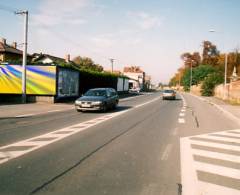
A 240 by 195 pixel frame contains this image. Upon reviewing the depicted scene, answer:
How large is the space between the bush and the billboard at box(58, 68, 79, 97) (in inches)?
1315

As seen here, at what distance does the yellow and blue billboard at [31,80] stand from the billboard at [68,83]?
0.98m

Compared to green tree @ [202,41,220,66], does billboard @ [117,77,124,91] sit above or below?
below

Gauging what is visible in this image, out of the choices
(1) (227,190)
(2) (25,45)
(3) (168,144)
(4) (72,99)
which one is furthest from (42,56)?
(1) (227,190)

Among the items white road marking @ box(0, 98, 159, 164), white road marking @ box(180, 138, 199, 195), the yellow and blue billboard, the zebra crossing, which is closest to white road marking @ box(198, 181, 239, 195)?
the zebra crossing

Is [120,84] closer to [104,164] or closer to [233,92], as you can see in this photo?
[233,92]

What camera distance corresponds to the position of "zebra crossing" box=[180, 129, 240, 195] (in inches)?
203

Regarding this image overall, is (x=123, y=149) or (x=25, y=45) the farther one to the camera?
(x=25, y=45)

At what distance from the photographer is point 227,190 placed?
5.07 m

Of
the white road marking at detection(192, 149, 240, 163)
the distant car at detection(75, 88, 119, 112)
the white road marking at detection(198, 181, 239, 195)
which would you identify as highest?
the distant car at detection(75, 88, 119, 112)

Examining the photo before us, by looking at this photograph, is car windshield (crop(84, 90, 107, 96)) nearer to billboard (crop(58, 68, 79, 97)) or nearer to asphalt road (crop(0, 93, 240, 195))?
billboard (crop(58, 68, 79, 97))

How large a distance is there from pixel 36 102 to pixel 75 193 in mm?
23081

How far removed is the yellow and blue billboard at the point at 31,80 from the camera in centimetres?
2706

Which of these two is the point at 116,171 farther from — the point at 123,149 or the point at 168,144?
the point at 168,144

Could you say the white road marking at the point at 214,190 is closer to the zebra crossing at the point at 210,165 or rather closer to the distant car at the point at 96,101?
the zebra crossing at the point at 210,165
